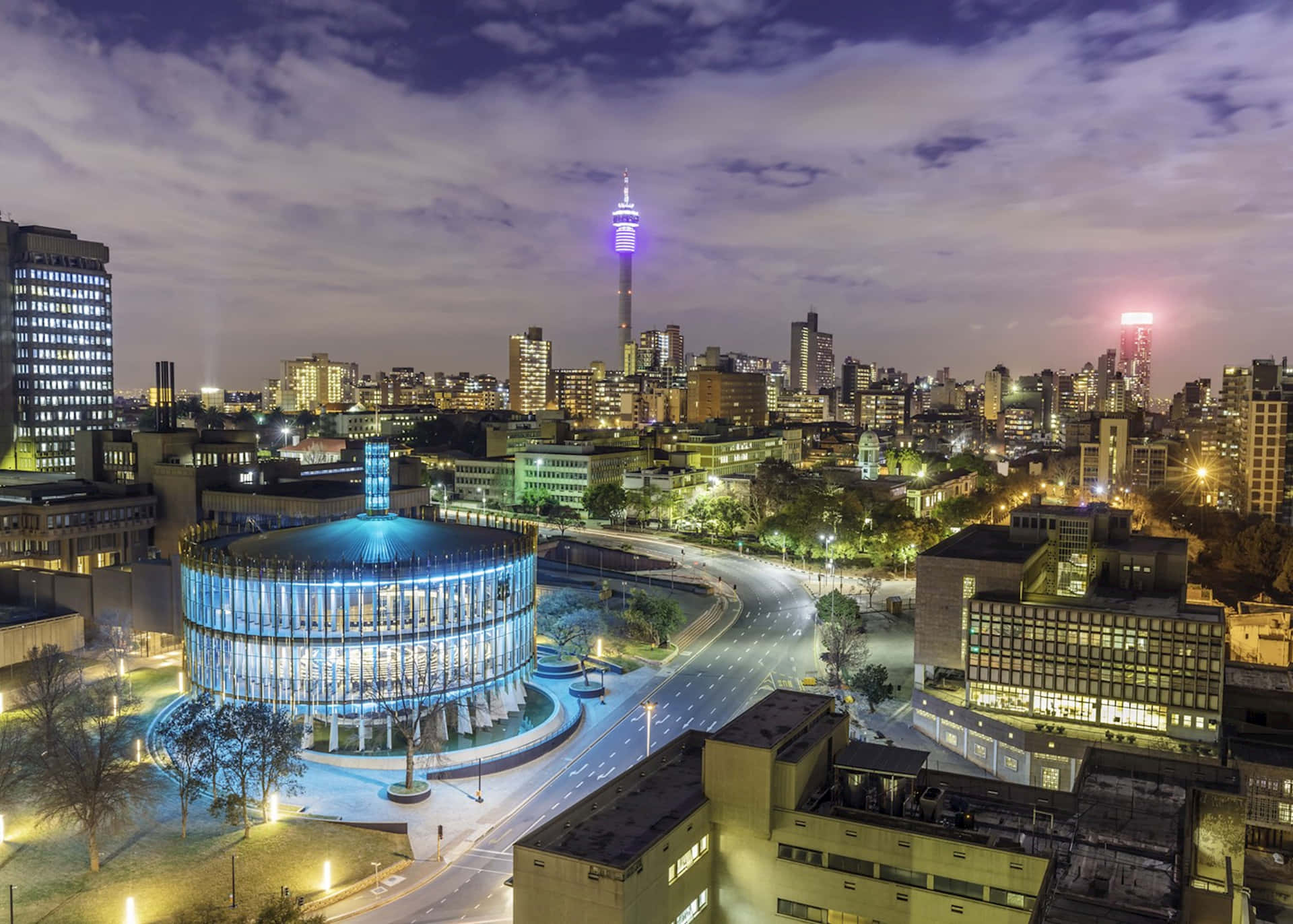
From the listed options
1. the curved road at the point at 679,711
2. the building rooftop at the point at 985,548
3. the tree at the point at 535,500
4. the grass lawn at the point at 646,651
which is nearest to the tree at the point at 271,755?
the curved road at the point at 679,711

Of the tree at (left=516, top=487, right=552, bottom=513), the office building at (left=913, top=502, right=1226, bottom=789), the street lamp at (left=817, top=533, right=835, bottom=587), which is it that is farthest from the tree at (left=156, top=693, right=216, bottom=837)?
the tree at (left=516, top=487, right=552, bottom=513)

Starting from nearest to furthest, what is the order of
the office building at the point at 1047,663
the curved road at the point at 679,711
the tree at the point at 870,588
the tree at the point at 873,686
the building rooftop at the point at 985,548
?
1. the curved road at the point at 679,711
2. the office building at the point at 1047,663
3. the tree at the point at 873,686
4. the building rooftop at the point at 985,548
5. the tree at the point at 870,588

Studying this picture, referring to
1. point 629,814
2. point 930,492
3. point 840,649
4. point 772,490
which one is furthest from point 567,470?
point 629,814

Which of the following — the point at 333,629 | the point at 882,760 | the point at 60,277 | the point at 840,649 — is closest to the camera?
the point at 882,760

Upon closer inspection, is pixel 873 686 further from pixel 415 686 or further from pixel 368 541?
pixel 368 541

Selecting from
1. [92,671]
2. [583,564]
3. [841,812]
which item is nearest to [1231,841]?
[841,812]

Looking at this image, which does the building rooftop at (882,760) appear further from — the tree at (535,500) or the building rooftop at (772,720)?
the tree at (535,500)
